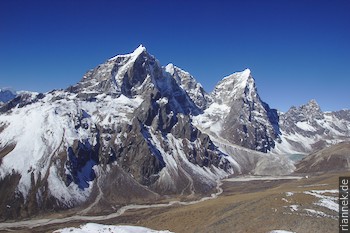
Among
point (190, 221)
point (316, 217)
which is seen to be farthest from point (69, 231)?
point (316, 217)

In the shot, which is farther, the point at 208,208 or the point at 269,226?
the point at 208,208

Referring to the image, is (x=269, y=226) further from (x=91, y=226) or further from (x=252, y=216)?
(x=91, y=226)

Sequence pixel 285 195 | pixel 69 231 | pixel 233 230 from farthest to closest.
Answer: pixel 285 195 < pixel 233 230 < pixel 69 231

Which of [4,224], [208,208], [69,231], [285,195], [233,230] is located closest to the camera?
[69,231]

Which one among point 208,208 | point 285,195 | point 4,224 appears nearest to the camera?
point 285,195

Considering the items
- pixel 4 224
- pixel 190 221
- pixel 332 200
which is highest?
pixel 332 200

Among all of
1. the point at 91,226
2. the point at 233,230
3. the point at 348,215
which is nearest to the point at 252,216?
the point at 233,230

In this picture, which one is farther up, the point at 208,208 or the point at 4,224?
the point at 208,208

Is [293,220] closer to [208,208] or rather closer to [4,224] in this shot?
[208,208]

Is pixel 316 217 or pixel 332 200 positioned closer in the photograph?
pixel 316 217
